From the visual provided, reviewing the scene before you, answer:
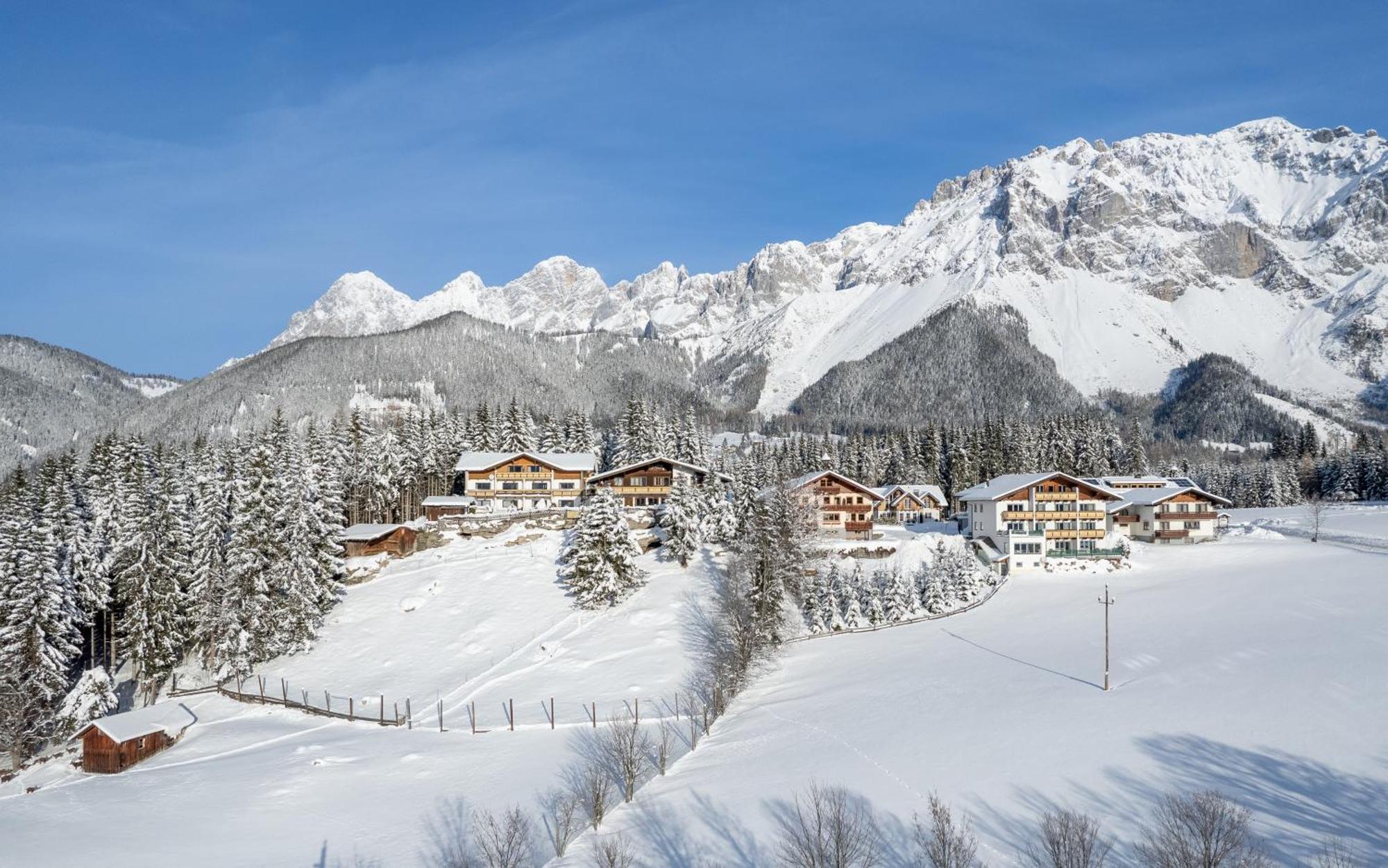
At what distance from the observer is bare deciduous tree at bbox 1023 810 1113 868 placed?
20.4 metres

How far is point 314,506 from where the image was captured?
6325 cm

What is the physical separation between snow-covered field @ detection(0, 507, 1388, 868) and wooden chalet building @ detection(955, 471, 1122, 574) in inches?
338

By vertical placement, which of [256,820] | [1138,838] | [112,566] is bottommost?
[256,820]

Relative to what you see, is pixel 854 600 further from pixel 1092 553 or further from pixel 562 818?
pixel 562 818

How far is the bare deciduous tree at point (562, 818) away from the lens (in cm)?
2769

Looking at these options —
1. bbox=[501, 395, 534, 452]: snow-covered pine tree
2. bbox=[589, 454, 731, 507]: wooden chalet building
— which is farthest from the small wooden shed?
bbox=[589, 454, 731, 507]: wooden chalet building

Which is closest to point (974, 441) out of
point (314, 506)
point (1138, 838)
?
point (314, 506)

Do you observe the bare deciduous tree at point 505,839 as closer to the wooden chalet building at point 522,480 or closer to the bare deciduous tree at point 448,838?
the bare deciduous tree at point 448,838

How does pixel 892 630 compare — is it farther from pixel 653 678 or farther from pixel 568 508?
pixel 568 508

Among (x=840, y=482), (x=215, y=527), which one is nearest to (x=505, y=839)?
(x=215, y=527)

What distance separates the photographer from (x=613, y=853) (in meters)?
24.4

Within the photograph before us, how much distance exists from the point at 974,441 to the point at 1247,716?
84835 millimetres

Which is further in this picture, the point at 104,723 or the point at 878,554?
the point at 878,554

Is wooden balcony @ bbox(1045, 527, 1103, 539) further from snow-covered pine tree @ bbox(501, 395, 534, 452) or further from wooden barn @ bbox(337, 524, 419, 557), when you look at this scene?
wooden barn @ bbox(337, 524, 419, 557)
